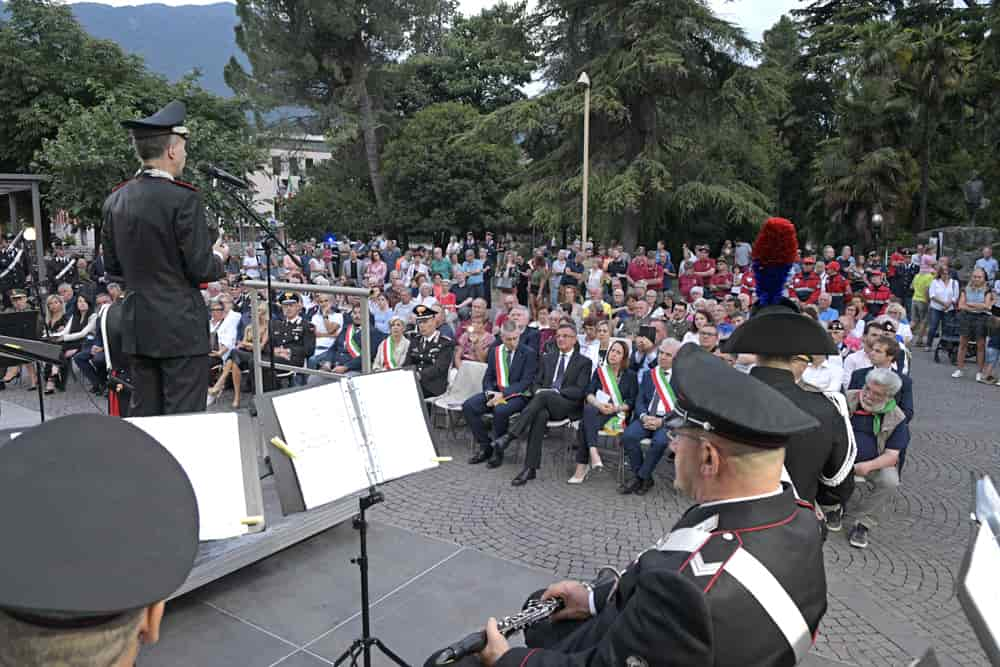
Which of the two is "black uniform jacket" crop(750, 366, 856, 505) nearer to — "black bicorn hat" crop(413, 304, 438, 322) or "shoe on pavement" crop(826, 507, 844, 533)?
"shoe on pavement" crop(826, 507, 844, 533)

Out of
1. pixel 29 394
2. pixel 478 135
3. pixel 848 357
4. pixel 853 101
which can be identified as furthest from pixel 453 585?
pixel 853 101

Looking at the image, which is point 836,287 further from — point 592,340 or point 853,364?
point 592,340

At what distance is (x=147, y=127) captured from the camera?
11.4 ft

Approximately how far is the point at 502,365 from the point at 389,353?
176cm

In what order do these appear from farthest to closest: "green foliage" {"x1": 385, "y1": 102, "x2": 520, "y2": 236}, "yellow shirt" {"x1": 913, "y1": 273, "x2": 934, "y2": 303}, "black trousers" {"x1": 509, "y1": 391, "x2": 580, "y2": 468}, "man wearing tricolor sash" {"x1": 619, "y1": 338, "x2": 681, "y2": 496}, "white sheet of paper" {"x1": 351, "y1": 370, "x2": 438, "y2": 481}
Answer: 1. "green foliage" {"x1": 385, "y1": 102, "x2": 520, "y2": 236}
2. "yellow shirt" {"x1": 913, "y1": 273, "x2": 934, "y2": 303}
3. "black trousers" {"x1": 509, "y1": 391, "x2": 580, "y2": 468}
4. "man wearing tricolor sash" {"x1": 619, "y1": 338, "x2": 681, "y2": 496}
5. "white sheet of paper" {"x1": 351, "y1": 370, "x2": 438, "y2": 481}

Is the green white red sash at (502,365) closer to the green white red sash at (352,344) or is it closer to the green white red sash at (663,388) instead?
the green white red sash at (663,388)

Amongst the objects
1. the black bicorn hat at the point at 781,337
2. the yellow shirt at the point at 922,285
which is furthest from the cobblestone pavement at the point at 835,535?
the yellow shirt at the point at 922,285

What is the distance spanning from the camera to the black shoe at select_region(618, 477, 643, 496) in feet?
21.1

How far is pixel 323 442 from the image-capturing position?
2.85 meters

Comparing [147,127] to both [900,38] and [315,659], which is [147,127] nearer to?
[315,659]

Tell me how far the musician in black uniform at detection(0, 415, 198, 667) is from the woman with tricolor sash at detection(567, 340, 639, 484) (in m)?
5.81

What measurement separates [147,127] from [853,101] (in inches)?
1146

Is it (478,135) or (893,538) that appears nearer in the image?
(893,538)

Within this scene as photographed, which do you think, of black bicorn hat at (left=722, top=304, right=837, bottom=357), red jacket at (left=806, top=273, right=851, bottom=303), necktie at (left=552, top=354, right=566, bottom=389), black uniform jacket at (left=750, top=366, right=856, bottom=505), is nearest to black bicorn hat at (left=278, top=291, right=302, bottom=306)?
necktie at (left=552, top=354, right=566, bottom=389)
